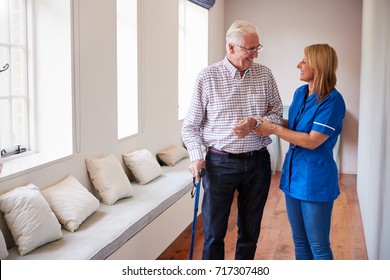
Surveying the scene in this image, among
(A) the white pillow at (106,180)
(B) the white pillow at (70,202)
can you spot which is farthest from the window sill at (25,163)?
(A) the white pillow at (106,180)

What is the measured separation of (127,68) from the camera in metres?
4.64

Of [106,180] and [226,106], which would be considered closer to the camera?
[226,106]

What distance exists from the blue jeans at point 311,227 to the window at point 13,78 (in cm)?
173

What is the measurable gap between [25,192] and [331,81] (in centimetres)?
162

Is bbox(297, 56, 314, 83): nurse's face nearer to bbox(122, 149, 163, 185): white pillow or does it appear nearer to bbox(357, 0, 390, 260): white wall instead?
bbox(357, 0, 390, 260): white wall

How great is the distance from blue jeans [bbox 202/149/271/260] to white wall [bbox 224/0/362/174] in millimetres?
4756

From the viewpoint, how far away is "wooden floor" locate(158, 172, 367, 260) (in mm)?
4215

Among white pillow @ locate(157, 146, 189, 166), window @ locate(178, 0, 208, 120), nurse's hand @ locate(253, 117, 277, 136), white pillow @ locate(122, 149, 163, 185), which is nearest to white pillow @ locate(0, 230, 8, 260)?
nurse's hand @ locate(253, 117, 277, 136)

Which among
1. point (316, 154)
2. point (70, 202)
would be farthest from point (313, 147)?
point (70, 202)

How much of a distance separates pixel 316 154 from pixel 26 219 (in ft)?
4.79

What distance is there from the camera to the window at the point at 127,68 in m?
4.55

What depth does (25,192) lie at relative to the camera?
2941 mm

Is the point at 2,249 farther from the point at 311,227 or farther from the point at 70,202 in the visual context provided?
the point at 311,227

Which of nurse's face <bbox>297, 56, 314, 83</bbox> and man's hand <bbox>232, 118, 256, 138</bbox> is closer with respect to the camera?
nurse's face <bbox>297, 56, 314, 83</bbox>
